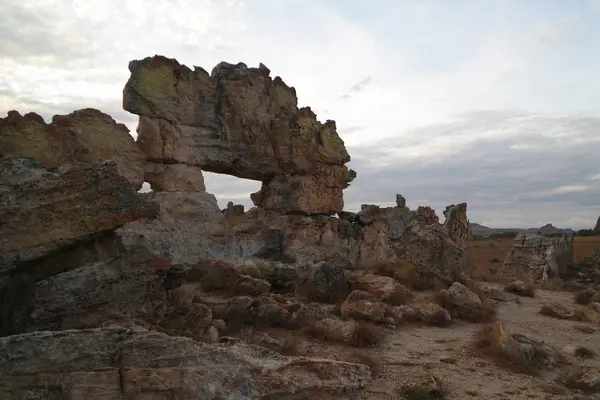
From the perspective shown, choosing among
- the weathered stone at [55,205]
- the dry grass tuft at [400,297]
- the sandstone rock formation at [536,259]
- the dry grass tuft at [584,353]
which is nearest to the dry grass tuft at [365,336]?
the dry grass tuft at [400,297]

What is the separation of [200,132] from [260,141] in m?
2.18

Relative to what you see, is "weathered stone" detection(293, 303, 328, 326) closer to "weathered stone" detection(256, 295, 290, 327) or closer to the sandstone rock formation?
"weathered stone" detection(256, 295, 290, 327)

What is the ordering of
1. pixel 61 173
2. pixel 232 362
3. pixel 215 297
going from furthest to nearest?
pixel 215 297 → pixel 61 173 → pixel 232 362

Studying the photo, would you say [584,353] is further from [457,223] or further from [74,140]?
[457,223]

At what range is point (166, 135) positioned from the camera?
14.2m

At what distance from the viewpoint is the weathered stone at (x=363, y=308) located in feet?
28.7

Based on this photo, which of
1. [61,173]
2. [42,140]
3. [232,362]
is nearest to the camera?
[232,362]

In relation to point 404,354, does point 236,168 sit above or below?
above

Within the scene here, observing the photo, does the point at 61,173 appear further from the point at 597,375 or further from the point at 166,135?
the point at 166,135

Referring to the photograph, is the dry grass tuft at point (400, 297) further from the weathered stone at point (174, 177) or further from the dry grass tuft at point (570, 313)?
the weathered stone at point (174, 177)

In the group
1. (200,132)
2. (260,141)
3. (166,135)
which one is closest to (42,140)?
(166,135)

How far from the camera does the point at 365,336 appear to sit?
7625 millimetres

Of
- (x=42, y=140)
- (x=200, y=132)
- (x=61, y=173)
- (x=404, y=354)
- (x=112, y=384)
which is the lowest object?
(x=404, y=354)

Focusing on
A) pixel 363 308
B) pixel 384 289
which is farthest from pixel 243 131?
pixel 363 308
